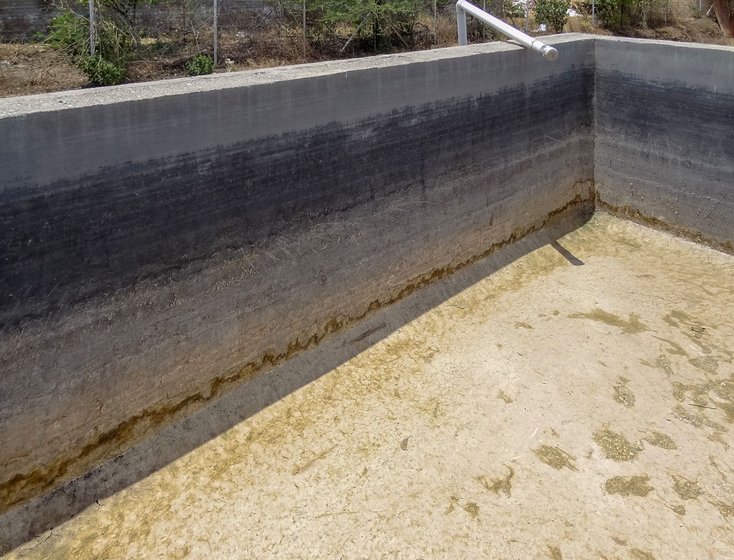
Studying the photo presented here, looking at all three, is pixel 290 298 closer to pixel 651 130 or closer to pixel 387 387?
pixel 387 387

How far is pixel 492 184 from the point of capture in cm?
540

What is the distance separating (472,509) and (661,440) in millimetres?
1308

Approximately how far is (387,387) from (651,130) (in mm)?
3802

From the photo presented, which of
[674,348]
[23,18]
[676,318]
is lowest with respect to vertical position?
[674,348]

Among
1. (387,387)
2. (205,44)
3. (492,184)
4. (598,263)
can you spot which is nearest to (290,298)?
(387,387)

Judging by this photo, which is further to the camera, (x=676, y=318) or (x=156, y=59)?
(x=156, y=59)

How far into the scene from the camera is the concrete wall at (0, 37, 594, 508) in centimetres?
298

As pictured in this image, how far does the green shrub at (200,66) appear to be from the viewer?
718 centimetres

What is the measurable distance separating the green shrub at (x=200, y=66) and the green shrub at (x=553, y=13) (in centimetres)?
712

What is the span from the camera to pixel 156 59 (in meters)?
7.60

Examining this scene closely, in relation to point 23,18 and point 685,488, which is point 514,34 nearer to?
point 685,488

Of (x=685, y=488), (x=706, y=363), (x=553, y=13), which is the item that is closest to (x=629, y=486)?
(x=685, y=488)

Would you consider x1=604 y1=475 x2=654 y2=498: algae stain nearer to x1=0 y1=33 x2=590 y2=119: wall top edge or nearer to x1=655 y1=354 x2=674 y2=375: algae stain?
Answer: x1=655 y1=354 x2=674 y2=375: algae stain

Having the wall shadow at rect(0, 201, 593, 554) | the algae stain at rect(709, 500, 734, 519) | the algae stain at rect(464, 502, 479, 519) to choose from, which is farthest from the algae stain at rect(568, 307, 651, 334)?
the algae stain at rect(464, 502, 479, 519)
